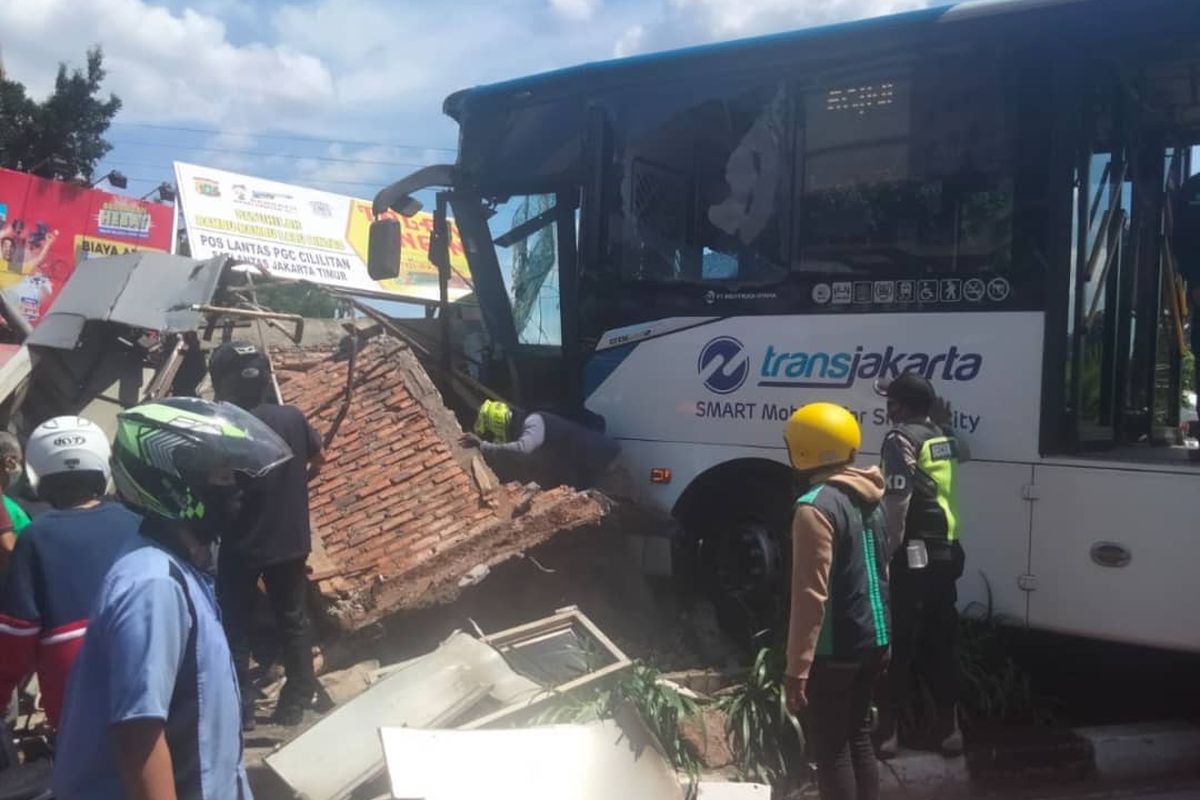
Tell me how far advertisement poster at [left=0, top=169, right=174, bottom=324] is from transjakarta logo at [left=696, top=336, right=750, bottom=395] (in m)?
13.8

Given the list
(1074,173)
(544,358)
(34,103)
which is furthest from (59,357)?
(34,103)

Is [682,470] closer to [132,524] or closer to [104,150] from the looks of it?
[132,524]

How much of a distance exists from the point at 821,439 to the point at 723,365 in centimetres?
207

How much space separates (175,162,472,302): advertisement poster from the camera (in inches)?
621

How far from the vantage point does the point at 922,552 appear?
4570 millimetres

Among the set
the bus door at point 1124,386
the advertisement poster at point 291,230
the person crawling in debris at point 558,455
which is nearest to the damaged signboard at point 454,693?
the person crawling in debris at point 558,455

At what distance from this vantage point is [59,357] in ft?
22.7

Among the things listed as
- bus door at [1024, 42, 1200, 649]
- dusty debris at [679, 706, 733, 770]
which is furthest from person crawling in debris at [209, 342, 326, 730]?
bus door at [1024, 42, 1200, 649]

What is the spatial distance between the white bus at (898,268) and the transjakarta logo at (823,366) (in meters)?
0.01

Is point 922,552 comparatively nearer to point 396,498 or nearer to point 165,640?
point 396,498

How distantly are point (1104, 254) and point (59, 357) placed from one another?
243 inches

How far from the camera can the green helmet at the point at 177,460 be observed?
215 cm

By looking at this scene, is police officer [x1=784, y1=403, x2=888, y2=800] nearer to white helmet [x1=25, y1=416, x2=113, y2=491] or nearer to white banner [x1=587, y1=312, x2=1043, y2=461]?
white banner [x1=587, y1=312, x2=1043, y2=461]

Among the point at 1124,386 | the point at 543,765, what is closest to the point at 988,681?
the point at 1124,386
